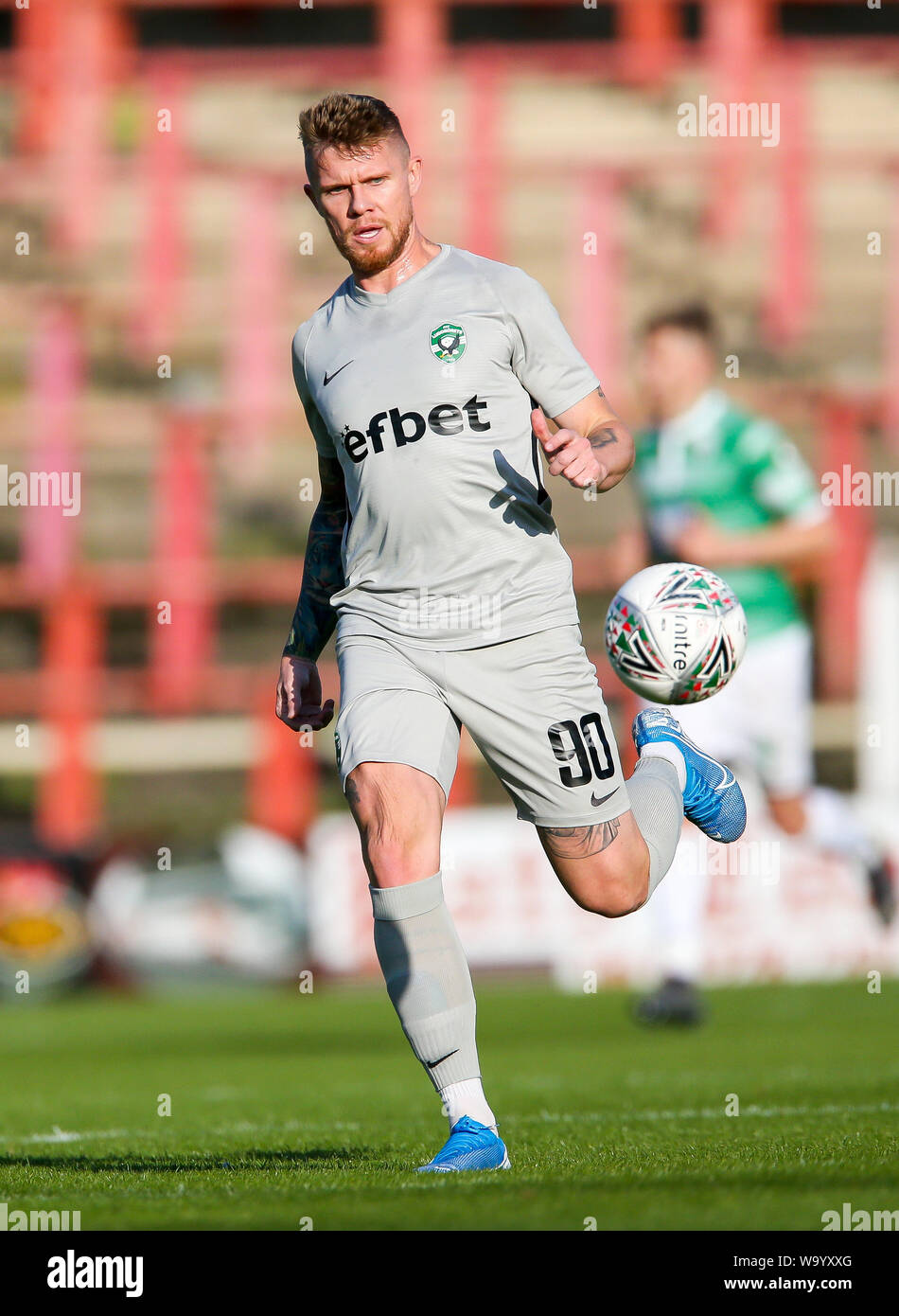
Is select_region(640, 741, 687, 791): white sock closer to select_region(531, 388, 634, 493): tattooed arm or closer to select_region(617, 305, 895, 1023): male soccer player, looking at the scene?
select_region(531, 388, 634, 493): tattooed arm

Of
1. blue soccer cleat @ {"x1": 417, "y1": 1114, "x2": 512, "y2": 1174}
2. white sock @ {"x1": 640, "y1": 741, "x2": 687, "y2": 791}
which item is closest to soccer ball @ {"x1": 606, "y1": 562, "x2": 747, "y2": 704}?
white sock @ {"x1": 640, "y1": 741, "x2": 687, "y2": 791}

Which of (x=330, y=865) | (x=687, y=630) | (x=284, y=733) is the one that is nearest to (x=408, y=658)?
(x=687, y=630)

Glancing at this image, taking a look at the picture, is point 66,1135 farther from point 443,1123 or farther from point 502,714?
point 502,714

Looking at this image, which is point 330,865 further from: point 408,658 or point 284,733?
point 408,658

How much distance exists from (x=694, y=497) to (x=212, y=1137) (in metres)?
4.48

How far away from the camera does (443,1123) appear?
17.2ft

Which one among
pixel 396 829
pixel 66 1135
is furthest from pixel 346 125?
pixel 66 1135

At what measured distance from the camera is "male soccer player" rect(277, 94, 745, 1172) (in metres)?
4.02

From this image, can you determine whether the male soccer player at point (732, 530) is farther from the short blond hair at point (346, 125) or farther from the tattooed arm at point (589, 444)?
the short blond hair at point (346, 125)

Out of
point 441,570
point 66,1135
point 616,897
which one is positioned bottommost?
point 66,1135

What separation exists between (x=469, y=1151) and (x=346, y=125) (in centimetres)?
209

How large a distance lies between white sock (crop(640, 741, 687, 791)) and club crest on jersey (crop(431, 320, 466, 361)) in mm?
1312

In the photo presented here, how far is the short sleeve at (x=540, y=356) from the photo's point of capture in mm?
4238

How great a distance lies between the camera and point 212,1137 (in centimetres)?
502
